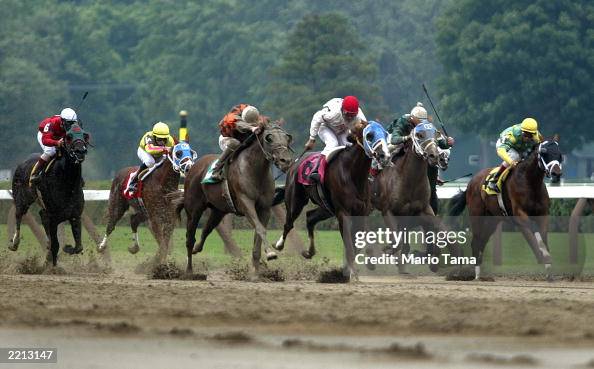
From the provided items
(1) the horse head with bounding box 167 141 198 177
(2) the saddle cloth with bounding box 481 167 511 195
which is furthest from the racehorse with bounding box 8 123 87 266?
(2) the saddle cloth with bounding box 481 167 511 195

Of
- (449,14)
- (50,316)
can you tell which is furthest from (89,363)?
(449,14)

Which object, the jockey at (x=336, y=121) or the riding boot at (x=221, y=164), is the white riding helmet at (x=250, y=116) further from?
the jockey at (x=336, y=121)

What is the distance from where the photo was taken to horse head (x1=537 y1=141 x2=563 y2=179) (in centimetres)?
1625

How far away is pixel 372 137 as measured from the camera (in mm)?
15766

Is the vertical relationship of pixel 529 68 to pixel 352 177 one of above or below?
above

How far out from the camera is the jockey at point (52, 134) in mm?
18109

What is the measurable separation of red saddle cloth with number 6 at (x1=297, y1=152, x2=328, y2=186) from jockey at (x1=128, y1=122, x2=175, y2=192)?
282 cm

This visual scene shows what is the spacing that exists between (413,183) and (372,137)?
4.82ft

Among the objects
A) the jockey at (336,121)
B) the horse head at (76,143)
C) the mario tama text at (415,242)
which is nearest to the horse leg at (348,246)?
the mario tama text at (415,242)

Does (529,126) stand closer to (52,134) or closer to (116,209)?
(52,134)

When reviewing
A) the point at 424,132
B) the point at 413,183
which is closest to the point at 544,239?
the point at 413,183

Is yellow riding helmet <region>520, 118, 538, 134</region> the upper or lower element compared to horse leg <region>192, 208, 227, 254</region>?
upper

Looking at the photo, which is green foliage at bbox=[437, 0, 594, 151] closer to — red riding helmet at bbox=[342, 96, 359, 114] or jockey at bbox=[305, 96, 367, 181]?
jockey at bbox=[305, 96, 367, 181]

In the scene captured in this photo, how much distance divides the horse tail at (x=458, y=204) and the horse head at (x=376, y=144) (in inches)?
Result: 107
